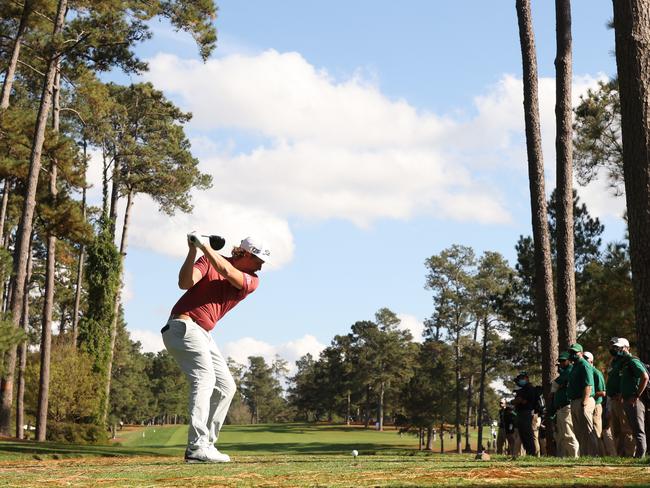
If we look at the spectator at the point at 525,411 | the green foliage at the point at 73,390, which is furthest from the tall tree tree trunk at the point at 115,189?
the spectator at the point at 525,411

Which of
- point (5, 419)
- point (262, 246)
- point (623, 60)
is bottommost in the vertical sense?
point (5, 419)

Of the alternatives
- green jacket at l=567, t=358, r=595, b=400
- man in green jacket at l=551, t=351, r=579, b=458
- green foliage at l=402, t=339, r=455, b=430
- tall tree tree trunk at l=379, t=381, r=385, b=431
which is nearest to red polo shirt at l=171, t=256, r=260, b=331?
green jacket at l=567, t=358, r=595, b=400

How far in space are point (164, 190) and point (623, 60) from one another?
37.8 m

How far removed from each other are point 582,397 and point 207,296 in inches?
262

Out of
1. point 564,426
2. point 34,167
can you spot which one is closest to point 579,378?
point 564,426

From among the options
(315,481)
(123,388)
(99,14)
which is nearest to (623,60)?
(315,481)

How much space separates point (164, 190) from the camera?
152 ft

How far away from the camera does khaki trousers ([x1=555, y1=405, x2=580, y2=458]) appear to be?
43.2ft

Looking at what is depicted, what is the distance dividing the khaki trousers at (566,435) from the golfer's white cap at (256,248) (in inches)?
261

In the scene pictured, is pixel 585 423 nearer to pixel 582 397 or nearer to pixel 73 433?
pixel 582 397

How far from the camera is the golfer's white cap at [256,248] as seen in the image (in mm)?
8797

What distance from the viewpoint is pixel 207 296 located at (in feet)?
28.5

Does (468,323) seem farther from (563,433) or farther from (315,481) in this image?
(315,481)

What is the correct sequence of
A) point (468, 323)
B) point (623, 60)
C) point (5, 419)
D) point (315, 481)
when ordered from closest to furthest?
point (315, 481)
point (623, 60)
point (5, 419)
point (468, 323)
